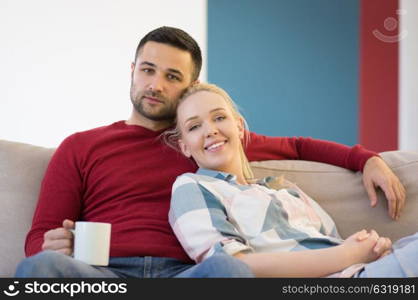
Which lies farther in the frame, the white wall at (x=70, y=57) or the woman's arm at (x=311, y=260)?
the white wall at (x=70, y=57)

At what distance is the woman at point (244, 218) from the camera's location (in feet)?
4.75

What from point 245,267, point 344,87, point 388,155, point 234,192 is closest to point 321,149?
point 388,155

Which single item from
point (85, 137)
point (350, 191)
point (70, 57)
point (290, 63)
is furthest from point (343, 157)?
point (70, 57)

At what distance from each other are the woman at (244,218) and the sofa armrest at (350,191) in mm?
94

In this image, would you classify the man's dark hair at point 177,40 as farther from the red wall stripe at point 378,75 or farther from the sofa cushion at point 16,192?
the red wall stripe at point 378,75

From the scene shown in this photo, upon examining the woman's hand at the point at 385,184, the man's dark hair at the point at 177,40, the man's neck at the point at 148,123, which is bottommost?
the woman's hand at the point at 385,184

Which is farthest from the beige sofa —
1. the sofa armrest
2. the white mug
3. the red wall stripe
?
the red wall stripe

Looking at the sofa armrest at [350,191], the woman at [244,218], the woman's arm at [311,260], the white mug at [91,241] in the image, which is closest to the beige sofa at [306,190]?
the sofa armrest at [350,191]

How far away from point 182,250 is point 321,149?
583 mm

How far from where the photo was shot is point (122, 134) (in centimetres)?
188

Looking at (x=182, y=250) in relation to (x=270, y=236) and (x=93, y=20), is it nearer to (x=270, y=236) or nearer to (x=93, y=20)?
(x=270, y=236)

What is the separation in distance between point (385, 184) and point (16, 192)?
38.6 inches

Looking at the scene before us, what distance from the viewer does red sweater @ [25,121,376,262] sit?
65.1 inches

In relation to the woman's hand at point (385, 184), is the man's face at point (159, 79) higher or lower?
higher
